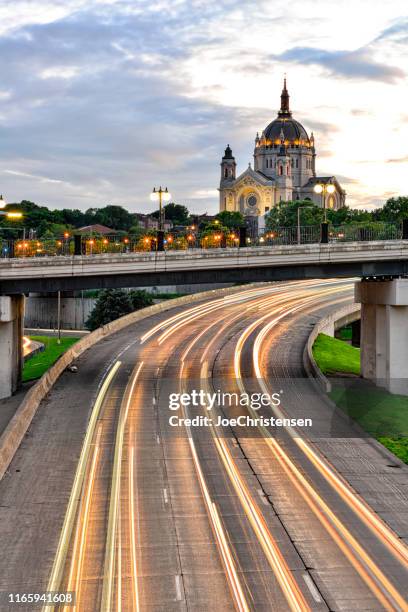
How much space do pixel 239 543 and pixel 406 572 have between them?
5.28 m

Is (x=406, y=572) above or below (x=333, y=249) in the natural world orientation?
below

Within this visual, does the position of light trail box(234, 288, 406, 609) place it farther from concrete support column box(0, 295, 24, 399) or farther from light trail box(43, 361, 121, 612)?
concrete support column box(0, 295, 24, 399)

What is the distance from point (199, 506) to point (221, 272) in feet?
90.4

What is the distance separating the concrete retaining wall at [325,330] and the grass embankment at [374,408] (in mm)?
1065

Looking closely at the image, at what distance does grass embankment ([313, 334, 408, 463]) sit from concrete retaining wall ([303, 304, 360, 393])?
3.49ft

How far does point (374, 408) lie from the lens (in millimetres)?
48375

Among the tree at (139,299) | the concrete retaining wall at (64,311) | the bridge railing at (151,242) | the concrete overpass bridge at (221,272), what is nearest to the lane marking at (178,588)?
the concrete overpass bridge at (221,272)

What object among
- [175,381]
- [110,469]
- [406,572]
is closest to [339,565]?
[406,572]

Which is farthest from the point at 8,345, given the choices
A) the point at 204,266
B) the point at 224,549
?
the point at 224,549

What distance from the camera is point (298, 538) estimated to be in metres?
27.0

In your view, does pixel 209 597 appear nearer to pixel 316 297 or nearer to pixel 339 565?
pixel 339 565

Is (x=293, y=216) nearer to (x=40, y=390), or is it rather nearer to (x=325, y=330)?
(x=325, y=330)

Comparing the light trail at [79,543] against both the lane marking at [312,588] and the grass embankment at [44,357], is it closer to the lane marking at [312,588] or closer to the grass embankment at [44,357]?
the lane marking at [312,588]

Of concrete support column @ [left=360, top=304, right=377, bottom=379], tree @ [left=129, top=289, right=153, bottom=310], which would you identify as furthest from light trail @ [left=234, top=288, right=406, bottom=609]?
tree @ [left=129, top=289, right=153, bottom=310]
